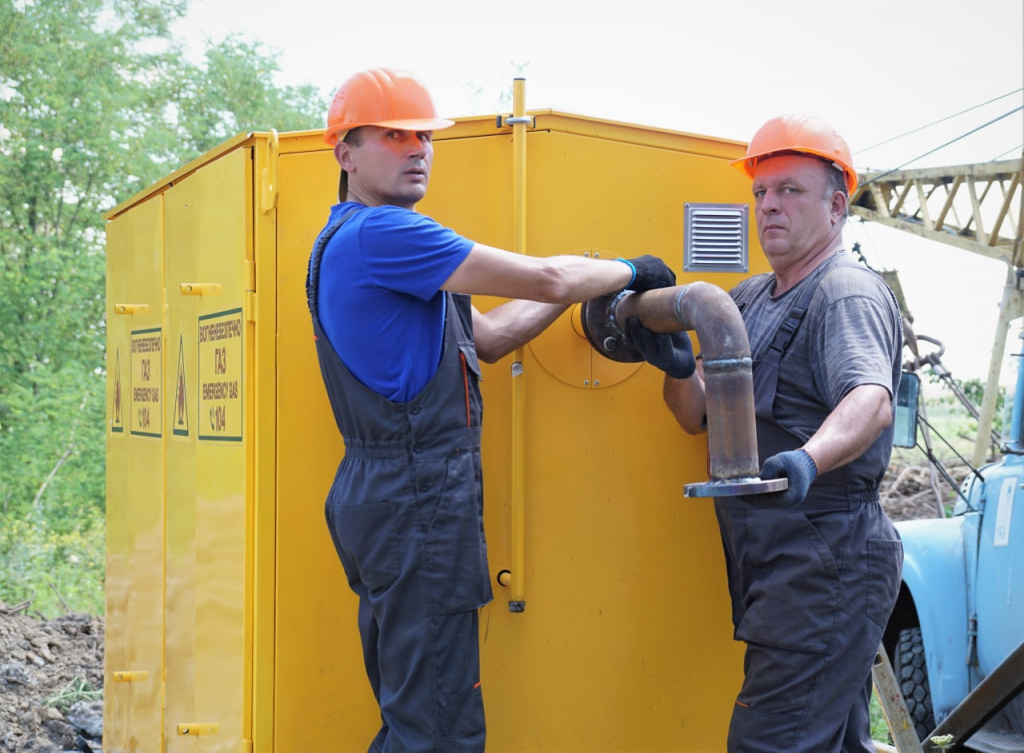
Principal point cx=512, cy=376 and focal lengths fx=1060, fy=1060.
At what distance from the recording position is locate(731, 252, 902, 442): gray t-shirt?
Result: 2600 millimetres

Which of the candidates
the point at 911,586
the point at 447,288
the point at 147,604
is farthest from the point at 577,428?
the point at 911,586

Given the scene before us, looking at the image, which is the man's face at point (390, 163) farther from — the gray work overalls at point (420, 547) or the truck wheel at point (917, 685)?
the truck wheel at point (917, 685)

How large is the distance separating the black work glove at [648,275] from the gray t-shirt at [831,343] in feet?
0.99

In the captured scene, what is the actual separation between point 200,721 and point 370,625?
1151 mm

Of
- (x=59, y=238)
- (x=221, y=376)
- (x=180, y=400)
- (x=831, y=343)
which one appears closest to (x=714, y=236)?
(x=831, y=343)

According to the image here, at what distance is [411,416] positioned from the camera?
104 inches

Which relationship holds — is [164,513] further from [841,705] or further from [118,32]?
[118,32]

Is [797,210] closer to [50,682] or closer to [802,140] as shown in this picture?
[802,140]

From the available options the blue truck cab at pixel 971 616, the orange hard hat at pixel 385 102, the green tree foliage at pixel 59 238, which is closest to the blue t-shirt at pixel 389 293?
the orange hard hat at pixel 385 102

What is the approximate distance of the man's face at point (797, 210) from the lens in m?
2.95

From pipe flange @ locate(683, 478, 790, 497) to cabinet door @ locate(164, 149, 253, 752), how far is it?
4.77 ft

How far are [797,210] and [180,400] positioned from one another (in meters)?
2.28

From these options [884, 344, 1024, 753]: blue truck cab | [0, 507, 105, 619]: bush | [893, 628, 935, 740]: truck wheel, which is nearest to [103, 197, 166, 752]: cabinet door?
[884, 344, 1024, 753]: blue truck cab

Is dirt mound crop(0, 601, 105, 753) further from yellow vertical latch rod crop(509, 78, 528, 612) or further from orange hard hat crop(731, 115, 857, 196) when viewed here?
orange hard hat crop(731, 115, 857, 196)
